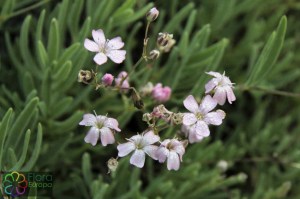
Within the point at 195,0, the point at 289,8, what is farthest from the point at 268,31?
the point at 195,0

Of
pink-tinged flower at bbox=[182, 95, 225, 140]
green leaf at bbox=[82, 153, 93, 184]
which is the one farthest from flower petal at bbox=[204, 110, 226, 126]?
green leaf at bbox=[82, 153, 93, 184]

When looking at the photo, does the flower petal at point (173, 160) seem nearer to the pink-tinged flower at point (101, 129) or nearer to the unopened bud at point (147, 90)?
the pink-tinged flower at point (101, 129)

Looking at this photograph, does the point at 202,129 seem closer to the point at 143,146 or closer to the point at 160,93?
the point at 143,146

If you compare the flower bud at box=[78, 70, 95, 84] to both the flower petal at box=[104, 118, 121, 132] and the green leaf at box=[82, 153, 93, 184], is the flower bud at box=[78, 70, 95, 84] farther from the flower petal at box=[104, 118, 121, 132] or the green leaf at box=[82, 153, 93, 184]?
the green leaf at box=[82, 153, 93, 184]

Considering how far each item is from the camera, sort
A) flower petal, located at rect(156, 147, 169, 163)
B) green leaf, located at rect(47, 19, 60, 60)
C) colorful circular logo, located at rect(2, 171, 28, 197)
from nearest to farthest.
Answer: flower petal, located at rect(156, 147, 169, 163) → colorful circular logo, located at rect(2, 171, 28, 197) → green leaf, located at rect(47, 19, 60, 60)

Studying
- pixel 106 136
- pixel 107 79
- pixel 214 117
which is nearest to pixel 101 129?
pixel 106 136

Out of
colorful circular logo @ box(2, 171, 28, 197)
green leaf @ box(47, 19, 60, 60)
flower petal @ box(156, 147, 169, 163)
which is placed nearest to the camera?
flower petal @ box(156, 147, 169, 163)

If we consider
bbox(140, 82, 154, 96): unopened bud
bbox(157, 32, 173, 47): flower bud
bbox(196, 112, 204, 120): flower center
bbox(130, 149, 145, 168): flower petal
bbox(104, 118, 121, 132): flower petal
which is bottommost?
bbox(130, 149, 145, 168): flower petal
